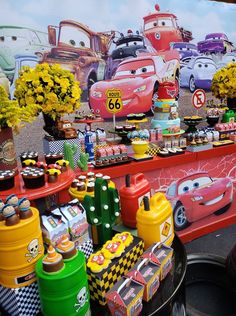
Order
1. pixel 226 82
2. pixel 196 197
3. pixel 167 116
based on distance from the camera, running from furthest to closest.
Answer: pixel 226 82 < pixel 196 197 < pixel 167 116

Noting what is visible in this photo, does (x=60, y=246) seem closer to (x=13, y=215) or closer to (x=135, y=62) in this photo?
(x=13, y=215)

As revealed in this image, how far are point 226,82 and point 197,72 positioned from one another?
42 centimetres

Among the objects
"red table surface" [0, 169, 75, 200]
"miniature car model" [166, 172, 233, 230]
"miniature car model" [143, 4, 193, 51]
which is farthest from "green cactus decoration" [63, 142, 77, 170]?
"miniature car model" [143, 4, 193, 51]

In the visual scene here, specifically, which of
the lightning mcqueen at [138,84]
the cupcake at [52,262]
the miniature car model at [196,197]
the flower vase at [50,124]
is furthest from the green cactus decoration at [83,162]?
the cupcake at [52,262]

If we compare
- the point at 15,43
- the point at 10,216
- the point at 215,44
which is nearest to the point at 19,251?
the point at 10,216

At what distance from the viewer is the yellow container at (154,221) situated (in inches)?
51.1

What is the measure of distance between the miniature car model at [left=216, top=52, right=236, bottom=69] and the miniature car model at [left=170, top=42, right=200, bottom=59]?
0.39 metres

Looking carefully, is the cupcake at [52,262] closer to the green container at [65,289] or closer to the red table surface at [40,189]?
the green container at [65,289]

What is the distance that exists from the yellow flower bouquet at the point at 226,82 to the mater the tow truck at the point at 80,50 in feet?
4.15

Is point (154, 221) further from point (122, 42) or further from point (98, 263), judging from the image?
point (122, 42)

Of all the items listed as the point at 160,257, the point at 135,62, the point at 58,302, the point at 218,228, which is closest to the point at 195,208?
the point at 218,228

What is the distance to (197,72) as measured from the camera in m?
3.37

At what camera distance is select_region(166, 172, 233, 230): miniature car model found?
283cm

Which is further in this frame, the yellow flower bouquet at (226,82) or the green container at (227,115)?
the green container at (227,115)
